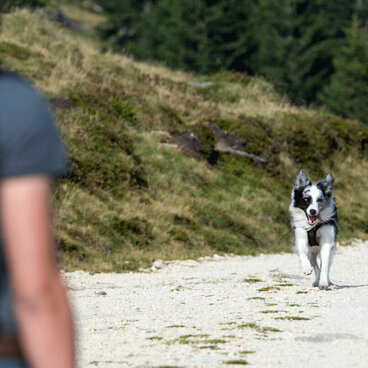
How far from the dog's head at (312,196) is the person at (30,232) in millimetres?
10218

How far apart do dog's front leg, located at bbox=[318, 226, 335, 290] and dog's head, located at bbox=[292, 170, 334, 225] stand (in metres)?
0.21

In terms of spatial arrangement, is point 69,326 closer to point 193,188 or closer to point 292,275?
point 292,275

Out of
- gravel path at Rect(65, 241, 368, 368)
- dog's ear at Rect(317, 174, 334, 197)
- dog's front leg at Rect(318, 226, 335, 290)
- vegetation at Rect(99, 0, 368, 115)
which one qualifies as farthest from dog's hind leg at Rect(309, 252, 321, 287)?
vegetation at Rect(99, 0, 368, 115)

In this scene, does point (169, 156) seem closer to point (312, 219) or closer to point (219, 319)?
point (312, 219)

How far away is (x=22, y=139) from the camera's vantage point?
1577 millimetres

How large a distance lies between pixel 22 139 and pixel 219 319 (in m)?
7.24

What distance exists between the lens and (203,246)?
60.8 ft

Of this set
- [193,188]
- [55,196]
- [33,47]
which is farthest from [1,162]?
[33,47]

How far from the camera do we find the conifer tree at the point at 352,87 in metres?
52.5

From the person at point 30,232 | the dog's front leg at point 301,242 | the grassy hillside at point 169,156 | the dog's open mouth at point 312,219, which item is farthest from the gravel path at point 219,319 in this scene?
the person at point 30,232

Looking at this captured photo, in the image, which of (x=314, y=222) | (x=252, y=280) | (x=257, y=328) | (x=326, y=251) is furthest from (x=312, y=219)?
(x=257, y=328)

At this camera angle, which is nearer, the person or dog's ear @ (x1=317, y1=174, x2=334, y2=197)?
the person

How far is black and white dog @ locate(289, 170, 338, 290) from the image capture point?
11625 mm

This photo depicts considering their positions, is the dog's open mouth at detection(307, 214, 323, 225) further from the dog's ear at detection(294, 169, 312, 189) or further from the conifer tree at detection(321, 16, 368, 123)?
the conifer tree at detection(321, 16, 368, 123)
